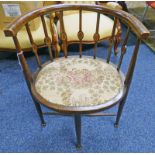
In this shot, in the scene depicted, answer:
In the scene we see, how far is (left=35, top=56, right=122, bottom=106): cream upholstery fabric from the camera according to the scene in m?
0.94

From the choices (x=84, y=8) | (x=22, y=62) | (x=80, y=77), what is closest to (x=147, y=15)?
(x=84, y=8)

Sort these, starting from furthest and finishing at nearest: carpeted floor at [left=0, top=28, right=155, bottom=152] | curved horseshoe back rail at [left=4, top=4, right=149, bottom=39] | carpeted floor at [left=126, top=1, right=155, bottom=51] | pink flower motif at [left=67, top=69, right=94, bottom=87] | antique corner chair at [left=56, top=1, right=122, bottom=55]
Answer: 1. carpeted floor at [left=126, top=1, right=155, bottom=51]
2. antique corner chair at [left=56, top=1, right=122, bottom=55]
3. carpeted floor at [left=0, top=28, right=155, bottom=152]
4. pink flower motif at [left=67, top=69, right=94, bottom=87]
5. curved horseshoe back rail at [left=4, top=4, right=149, bottom=39]

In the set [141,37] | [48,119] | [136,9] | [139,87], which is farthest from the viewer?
[136,9]

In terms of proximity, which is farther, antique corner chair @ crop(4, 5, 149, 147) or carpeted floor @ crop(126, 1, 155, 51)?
carpeted floor @ crop(126, 1, 155, 51)

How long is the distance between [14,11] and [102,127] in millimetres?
1233

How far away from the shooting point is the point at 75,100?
93cm

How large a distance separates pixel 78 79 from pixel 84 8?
0.41 metres

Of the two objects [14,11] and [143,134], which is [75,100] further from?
[14,11]

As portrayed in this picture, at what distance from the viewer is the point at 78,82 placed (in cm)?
102

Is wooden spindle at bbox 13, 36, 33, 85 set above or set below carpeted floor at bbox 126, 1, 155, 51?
above

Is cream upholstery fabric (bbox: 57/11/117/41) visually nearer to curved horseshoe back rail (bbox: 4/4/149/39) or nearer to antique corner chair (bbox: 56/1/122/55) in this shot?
antique corner chair (bbox: 56/1/122/55)

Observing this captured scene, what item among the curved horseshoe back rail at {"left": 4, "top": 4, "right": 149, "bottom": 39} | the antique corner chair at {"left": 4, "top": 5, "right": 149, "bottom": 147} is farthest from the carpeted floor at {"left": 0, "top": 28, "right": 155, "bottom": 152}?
the curved horseshoe back rail at {"left": 4, "top": 4, "right": 149, "bottom": 39}

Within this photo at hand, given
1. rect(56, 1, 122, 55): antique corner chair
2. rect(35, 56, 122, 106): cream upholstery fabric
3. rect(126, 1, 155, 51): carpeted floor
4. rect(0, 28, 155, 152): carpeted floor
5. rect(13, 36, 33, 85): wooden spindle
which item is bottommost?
rect(0, 28, 155, 152): carpeted floor

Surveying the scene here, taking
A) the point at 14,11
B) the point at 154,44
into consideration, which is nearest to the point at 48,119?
the point at 14,11
